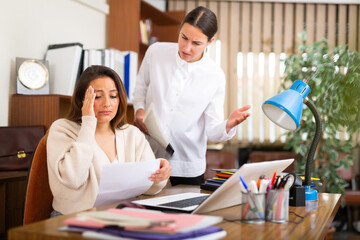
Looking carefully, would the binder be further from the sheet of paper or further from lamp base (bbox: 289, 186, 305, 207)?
lamp base (bbox: 289, 186, 305, 207)

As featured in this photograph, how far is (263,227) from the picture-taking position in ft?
3.80

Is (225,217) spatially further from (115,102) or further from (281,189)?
(115,102)

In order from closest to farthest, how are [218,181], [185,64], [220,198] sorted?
[220,198] < [218,181] < [185,64]

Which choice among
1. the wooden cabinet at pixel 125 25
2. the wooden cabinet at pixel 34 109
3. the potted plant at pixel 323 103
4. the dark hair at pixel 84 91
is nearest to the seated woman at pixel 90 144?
the dark hair at pixel 84 91

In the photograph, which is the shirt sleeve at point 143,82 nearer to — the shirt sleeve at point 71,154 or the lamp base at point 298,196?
the shirt sleeve at point 71,154

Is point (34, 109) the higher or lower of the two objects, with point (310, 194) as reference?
higher

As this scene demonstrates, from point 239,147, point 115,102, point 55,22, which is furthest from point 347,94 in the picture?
point 239,147

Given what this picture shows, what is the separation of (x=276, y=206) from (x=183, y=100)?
1114mm

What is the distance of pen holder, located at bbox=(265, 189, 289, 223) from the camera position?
123cm

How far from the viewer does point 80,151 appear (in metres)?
1.52

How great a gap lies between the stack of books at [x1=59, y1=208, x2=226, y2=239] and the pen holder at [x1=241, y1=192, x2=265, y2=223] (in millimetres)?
208

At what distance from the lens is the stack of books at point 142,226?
895 millimetres

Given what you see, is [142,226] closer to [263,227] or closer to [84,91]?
[263,227]

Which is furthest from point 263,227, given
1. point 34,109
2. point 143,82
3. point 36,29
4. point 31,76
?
point 36,29
